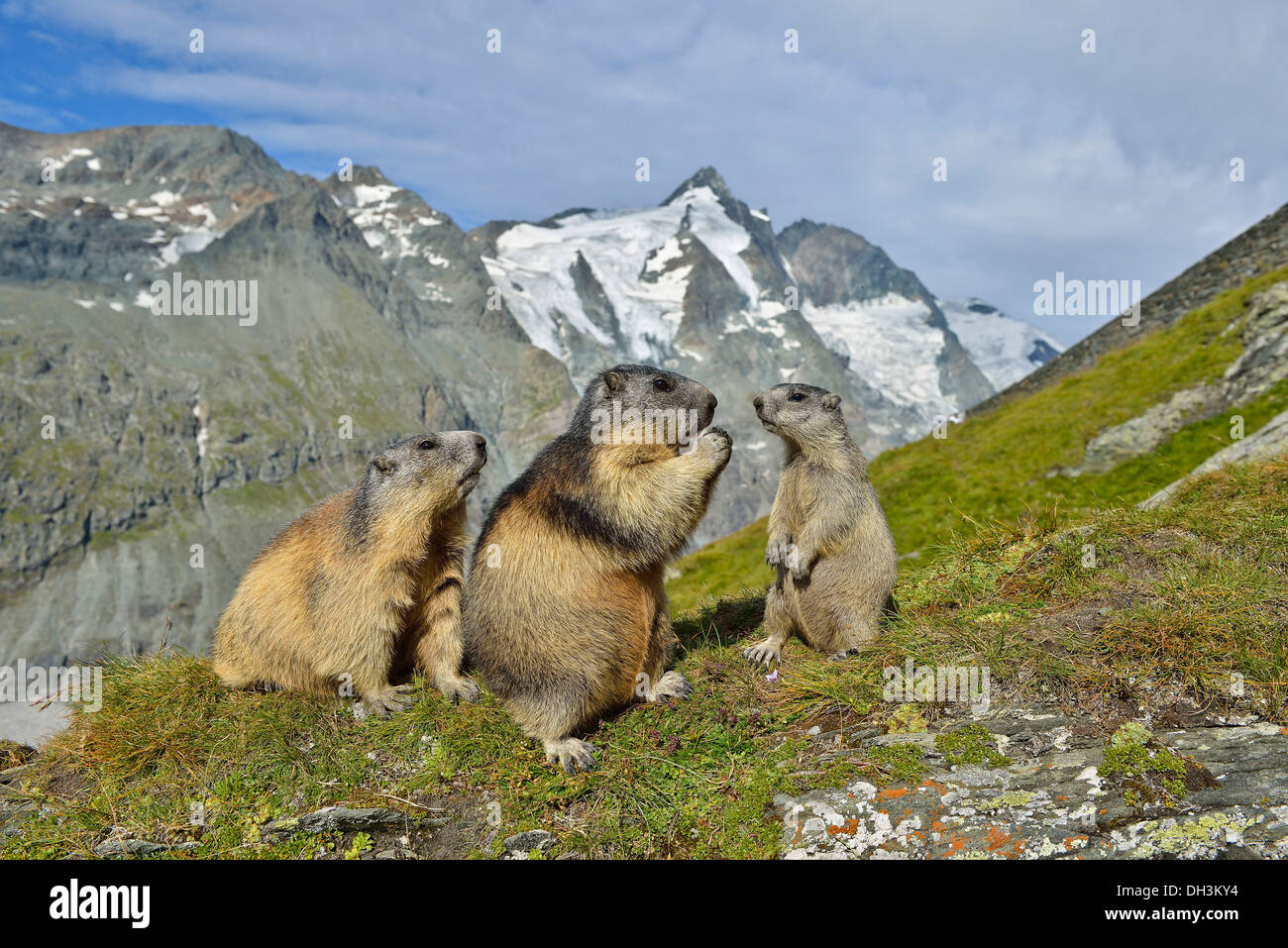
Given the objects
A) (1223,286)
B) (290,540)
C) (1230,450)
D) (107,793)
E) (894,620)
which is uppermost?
(1223,286)

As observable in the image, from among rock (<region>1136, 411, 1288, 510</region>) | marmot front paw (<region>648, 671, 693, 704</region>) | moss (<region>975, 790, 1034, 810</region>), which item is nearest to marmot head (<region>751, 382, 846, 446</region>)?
marmot front paw (<region>648, 671, 693, 704</region>)

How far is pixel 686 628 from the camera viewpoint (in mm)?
11703

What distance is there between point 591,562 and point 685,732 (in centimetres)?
203

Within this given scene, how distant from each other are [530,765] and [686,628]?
422 cm

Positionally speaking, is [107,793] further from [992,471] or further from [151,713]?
[992,471]

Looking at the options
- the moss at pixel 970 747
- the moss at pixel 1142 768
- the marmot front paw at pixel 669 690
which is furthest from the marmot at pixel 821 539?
the moss at pixel 1142 768

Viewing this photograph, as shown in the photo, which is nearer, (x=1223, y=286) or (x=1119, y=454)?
(x=1119, y=454)

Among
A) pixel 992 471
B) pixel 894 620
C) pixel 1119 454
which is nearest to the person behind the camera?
pixel 894 620

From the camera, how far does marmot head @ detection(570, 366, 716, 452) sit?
8.69 metres

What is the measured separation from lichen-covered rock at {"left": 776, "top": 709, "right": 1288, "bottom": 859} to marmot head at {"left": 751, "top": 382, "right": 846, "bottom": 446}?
4454 millimetres

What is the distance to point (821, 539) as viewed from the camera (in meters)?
9.98

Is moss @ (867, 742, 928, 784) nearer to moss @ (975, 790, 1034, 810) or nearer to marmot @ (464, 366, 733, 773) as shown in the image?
moss @ (975, 790, 1034, 810)

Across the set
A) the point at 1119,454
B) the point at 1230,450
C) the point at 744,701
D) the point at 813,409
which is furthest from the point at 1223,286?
the point at 744,701

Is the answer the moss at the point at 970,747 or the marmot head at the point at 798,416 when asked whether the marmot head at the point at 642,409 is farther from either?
the moss at the point at 970,747
